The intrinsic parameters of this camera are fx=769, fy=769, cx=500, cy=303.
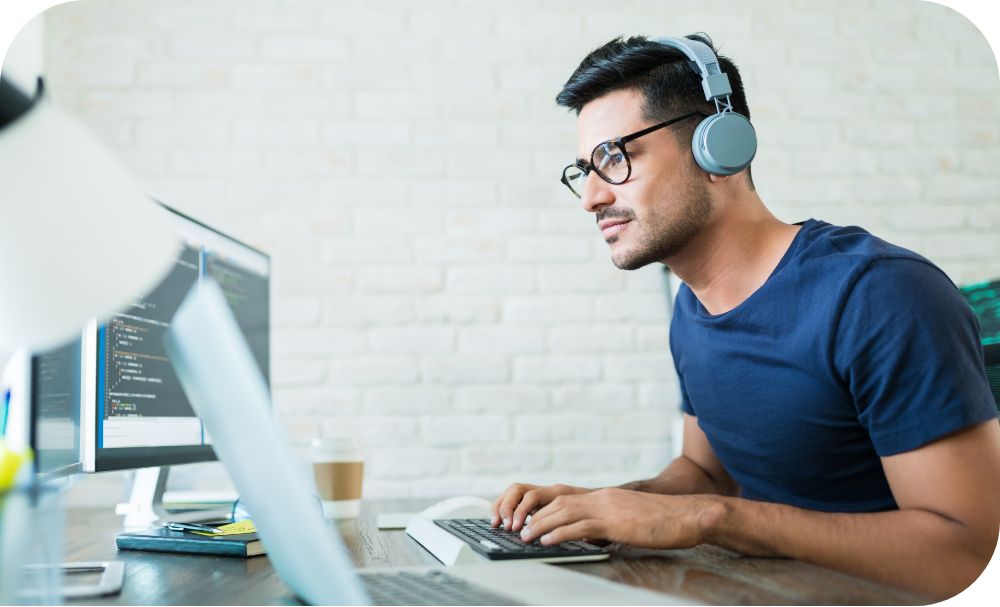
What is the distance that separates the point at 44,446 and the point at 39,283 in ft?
1.68

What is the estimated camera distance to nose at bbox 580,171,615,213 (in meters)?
1.29

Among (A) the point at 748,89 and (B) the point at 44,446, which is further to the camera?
(A) the point at 748,89

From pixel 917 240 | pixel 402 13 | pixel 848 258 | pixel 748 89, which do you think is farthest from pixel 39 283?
pixel 917 240

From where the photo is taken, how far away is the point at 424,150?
6.63 ft

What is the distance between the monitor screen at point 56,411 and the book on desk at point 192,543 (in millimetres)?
114

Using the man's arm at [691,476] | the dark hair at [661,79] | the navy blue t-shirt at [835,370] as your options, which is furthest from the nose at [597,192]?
the man's arm at [691,476]

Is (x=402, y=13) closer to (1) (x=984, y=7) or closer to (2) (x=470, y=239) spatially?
(2) (x=470, y=239)

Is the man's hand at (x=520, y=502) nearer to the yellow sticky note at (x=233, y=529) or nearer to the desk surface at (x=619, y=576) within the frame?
the desk surface at (x=619, y=576)

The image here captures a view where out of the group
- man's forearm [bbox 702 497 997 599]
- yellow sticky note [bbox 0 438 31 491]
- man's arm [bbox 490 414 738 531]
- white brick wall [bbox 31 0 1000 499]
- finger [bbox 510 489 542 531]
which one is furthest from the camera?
white brick wall [bbox 31 0 1000 499]

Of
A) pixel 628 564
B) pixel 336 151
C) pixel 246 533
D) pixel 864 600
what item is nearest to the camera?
pixel 864 600

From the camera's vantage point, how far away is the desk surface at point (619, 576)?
24.4 inches

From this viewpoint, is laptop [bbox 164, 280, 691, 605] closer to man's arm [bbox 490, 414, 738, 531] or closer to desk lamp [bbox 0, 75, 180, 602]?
desk lamp [bbox 0, 75, 180, 602]

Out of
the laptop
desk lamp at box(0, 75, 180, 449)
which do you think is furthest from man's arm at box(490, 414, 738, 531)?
desk lamp at box(0, 75, 180, 449)

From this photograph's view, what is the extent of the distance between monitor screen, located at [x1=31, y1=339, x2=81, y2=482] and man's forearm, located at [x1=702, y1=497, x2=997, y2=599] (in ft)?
2.30
